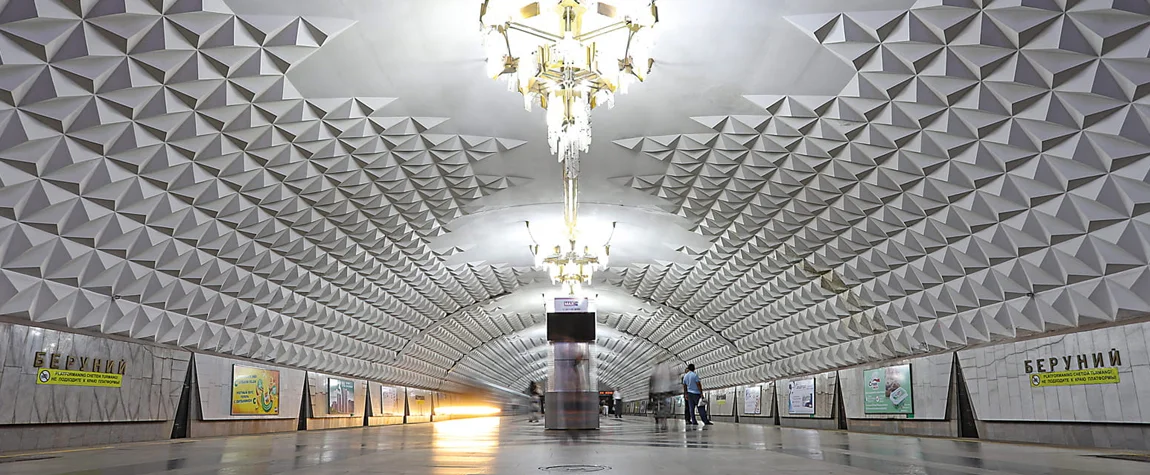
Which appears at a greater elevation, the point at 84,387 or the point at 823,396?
the point at 84,387

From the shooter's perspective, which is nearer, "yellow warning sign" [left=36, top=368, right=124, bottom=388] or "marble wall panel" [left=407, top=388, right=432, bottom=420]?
"yellow warning sign" [left=36, top=368, right=124, bottom=388]

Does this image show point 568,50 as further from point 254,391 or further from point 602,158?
point 254,391

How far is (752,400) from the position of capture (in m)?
30.1

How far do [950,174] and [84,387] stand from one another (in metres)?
15.6

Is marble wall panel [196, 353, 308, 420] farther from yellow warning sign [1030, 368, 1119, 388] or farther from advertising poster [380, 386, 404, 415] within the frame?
yellow warning sign [1030, 368, 1119, 388]

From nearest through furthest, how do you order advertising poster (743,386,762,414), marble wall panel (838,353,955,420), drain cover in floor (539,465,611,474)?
drain cover in floor (539,465,611,474), marble wall panel (838,353,955,420), advertising poster (743,386,762,414)

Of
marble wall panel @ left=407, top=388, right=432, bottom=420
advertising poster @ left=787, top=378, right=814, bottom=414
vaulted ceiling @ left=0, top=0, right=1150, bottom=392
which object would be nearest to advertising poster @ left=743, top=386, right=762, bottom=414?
advertising poster @ left=787, top=378, right=814, bottom=414

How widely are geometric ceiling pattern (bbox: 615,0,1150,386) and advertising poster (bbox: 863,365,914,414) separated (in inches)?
20.9

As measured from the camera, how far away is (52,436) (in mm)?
12523

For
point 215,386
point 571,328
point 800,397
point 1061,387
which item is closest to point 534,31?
point 1061,387

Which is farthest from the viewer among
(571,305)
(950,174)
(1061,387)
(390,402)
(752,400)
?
(390,402)

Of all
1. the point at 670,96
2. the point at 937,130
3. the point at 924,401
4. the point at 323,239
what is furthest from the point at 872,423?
the point at 323,239

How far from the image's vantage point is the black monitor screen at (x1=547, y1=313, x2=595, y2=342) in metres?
19.0

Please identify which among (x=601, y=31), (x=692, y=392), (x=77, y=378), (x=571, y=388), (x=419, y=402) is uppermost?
(x=601, y=31)
